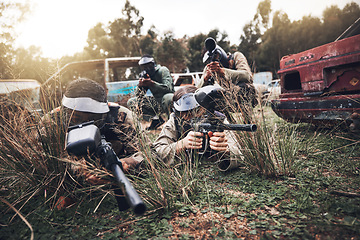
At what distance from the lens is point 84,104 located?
5.98 ft

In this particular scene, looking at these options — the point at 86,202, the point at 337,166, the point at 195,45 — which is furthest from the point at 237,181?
the point at 195,45

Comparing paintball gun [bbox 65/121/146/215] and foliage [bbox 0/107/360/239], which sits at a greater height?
paintball gun [bbox 65/121/146/215]

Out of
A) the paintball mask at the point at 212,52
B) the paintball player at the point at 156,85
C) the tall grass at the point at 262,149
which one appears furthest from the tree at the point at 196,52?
the tall grass at the point at 262,149

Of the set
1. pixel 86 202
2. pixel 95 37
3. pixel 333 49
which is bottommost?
pixel 86 202

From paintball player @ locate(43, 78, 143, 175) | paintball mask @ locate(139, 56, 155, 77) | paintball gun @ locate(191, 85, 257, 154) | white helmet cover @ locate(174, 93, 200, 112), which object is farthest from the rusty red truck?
paintball mask @ locate(139, 56, 155, 77)

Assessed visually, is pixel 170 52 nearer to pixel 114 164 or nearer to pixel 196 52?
pixel 196 52

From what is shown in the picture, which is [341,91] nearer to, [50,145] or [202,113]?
[202,113]

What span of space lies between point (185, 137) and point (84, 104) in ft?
3.37

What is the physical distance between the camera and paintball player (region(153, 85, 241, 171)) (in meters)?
2.02

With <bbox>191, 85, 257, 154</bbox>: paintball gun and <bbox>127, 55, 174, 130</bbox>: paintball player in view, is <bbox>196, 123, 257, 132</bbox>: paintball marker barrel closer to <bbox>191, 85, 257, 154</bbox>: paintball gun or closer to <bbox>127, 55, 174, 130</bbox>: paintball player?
<bbox>191, 85, 257, 154</bbox>: paintball gun

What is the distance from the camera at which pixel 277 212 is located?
141cm

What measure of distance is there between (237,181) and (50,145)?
5.38 ft

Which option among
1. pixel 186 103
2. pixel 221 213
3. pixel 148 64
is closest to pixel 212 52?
pixel 186 103

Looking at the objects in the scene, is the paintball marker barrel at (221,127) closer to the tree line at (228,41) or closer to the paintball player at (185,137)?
the paintball player at (185,137)
